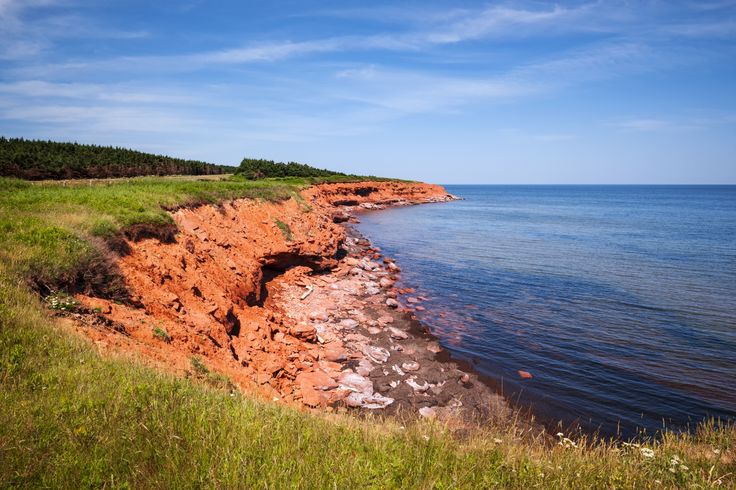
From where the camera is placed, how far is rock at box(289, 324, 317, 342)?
15566 millimetres

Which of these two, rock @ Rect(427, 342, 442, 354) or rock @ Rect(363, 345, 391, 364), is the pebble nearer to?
rock @ Rect(363, 345, 391, 364)

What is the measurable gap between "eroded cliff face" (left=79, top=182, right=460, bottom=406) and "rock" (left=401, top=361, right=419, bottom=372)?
6.37 ft

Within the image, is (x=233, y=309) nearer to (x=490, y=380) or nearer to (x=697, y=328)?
(x=490, y=380)

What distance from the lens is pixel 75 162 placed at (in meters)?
41.4

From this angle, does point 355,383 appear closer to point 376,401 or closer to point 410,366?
point 376,401

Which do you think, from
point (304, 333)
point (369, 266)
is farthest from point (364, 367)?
point (369, 266)

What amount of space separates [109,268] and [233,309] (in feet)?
15.5

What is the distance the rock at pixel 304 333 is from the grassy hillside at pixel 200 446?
9101 mm

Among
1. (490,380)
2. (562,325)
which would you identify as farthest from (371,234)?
(490,380)

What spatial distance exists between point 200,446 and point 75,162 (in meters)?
49.6

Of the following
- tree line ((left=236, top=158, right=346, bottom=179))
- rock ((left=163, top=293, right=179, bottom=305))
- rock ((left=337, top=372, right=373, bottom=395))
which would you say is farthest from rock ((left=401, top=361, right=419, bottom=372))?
tree line ((left=236, top=158, right=346, bottom=179))

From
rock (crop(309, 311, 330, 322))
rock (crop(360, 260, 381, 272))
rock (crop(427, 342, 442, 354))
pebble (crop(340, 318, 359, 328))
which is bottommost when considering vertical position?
rock (crop(427, 342, 442, 354))

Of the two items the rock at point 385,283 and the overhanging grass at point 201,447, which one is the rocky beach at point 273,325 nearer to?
the rock at point 385,283

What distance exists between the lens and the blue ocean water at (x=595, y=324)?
12.2 m
